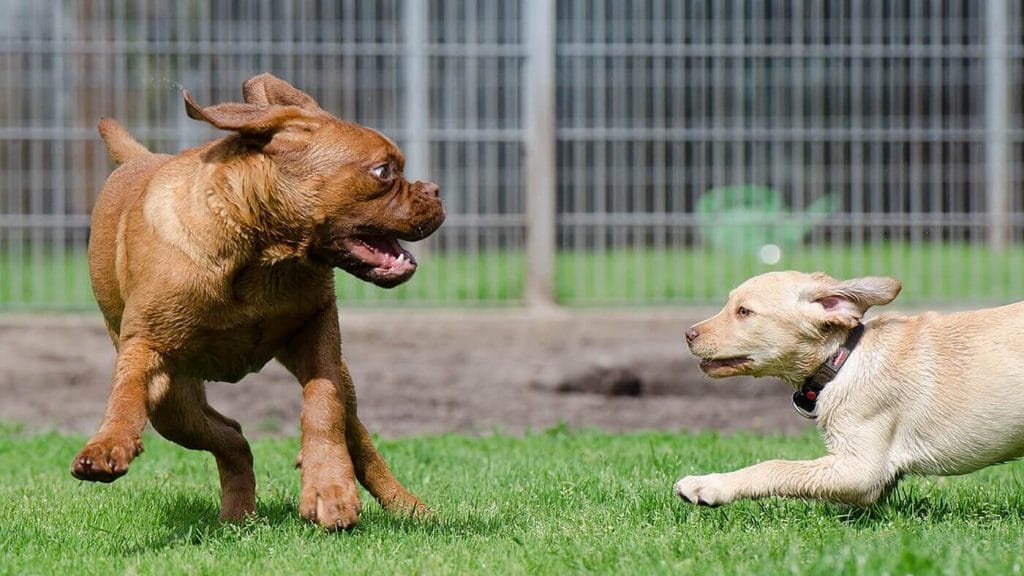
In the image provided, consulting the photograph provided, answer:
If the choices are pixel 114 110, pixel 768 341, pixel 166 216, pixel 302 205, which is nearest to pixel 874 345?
pixel 768 341

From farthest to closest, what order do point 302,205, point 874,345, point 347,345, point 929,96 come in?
point 929,96 → point 347,345 → point 874,345 → point 302,205

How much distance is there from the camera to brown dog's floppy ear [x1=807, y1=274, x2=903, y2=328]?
488 centimetres

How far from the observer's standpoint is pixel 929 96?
10547mm

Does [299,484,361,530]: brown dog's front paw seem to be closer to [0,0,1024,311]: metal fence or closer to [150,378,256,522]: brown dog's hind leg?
[150,378,256,522]: brown dog's hind leg

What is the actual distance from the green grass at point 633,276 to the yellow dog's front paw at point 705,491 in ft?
18.7

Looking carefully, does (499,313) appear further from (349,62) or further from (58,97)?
(58,97)

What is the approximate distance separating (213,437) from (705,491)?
181 centimetres

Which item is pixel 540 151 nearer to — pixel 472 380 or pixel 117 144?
pixel 472 380

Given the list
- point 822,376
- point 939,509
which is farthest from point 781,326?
point 939,509

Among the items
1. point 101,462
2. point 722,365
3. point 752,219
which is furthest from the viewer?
point 752,219

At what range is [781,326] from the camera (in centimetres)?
507

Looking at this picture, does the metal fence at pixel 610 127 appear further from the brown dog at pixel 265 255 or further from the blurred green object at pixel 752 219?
the brown dog at pixel 265 255

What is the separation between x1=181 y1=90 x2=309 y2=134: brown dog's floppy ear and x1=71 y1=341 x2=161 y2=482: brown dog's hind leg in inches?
31.0

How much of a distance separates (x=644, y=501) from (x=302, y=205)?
63.9 inches
